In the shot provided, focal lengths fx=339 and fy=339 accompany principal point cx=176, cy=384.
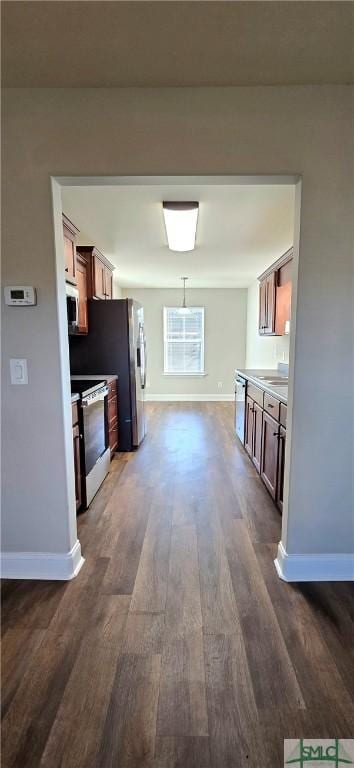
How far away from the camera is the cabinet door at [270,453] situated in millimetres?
2689

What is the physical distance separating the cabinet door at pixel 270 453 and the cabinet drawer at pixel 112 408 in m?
1.62

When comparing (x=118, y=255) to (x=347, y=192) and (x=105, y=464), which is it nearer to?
(x=105, y=464)

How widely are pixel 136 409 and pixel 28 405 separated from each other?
2357mm

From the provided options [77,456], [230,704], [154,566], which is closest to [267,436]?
[154,566]

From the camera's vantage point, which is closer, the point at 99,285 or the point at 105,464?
the point at 105,464

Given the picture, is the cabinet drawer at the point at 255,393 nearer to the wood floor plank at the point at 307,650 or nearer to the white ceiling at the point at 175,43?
the wood floor plank at the point at 307,650

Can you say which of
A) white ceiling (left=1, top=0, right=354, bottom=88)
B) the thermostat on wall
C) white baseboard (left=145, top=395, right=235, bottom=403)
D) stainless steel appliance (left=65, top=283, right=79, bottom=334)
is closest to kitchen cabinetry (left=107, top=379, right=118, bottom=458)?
stainless steel appliance (left=65, top=283, right=79, bottom=334)

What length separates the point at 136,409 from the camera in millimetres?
4152

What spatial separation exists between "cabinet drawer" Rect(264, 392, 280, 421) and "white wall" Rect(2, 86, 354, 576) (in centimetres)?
81

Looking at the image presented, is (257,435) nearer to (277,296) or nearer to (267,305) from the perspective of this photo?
(277,296)

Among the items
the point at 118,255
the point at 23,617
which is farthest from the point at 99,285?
the point at 23,617

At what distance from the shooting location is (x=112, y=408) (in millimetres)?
3807
